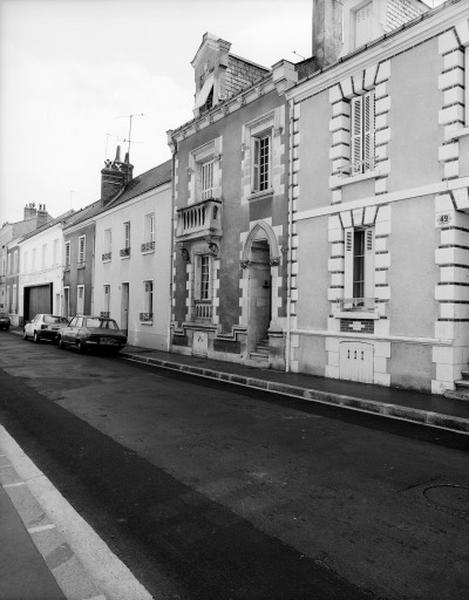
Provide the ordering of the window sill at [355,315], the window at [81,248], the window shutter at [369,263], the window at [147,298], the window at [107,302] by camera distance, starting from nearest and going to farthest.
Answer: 1. the window sill at [355,315]
2. the window shutter at [369,263]
3. the window at [147,298]
4. the window at [107,302]
5. the window at [81,248]

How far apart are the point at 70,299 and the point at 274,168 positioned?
20907mm

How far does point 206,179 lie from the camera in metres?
19.1

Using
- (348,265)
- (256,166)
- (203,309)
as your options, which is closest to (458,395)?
(348,265)

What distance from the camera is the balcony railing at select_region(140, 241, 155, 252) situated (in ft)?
72.5

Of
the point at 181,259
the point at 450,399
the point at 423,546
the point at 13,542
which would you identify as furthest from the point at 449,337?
the point at 181,259

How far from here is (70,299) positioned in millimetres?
31797

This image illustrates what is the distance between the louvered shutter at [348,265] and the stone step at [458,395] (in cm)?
339

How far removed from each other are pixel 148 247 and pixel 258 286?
811cm

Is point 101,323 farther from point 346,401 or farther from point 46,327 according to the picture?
point 346,401

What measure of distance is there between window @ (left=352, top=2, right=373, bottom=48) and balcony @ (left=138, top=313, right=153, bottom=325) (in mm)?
13470

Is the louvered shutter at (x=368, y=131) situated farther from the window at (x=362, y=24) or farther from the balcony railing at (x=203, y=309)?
the balcony railing at (x=203, y=309)

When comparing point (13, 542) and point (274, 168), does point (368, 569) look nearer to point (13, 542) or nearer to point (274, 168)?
point (13, 542)

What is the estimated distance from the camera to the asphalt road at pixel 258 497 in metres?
3.27

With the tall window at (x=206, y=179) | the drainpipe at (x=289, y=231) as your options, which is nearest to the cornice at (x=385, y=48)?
the drainpipe at (x=289, y=231)
